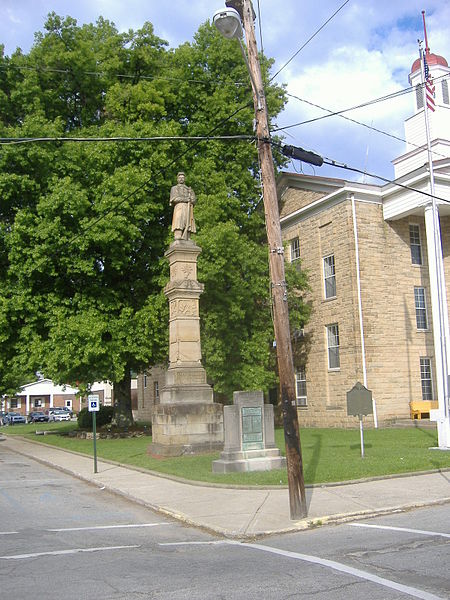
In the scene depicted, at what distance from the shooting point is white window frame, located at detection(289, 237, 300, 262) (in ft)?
105

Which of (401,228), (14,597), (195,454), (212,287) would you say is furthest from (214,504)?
(401,228)

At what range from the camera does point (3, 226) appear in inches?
1024

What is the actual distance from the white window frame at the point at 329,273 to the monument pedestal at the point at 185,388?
10.7m

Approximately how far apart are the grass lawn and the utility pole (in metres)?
2.68

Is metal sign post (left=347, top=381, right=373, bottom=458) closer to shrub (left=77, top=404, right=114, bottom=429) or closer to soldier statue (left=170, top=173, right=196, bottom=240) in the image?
soldier statue (left=170, top=173, right=196, bottom=240)

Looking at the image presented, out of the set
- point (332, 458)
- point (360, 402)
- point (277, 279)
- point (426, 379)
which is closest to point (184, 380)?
point (332, 458)

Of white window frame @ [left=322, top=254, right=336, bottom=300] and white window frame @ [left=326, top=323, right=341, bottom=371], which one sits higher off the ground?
white window frame @ [left=322, top=254, right=336, bottom=300]

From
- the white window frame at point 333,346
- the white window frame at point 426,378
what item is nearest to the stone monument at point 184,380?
the white window frame at point 333,346

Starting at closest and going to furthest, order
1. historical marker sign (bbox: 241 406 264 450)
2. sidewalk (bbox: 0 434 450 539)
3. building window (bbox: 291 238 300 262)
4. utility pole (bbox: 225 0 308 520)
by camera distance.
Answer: sidewalk (bbox: 0 434 450 539) < utility pole (bbox: 225 0 308 520) < historical marker sign (bbox: 241 406 264 450) < building window (bbox: 291 238 300 262)

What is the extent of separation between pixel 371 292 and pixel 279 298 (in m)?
18.3

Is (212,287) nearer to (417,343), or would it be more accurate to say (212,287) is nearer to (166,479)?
(417,343)

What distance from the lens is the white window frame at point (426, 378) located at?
28.3m

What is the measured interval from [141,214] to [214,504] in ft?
53.7

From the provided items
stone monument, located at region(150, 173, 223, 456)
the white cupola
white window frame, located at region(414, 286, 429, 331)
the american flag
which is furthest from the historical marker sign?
the white cupola
